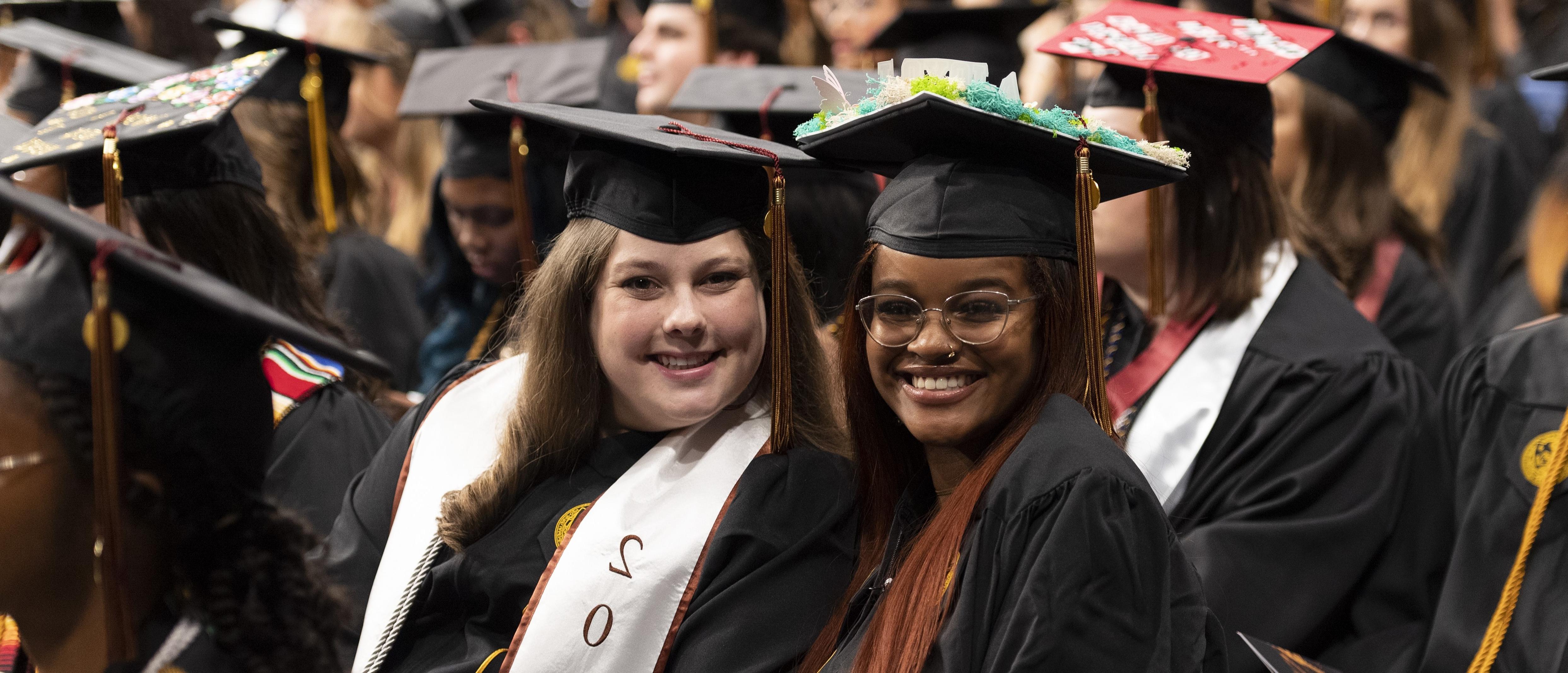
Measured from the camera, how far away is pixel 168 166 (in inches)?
117

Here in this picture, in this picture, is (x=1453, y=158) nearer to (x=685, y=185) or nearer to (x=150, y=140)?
(x=685, y=185)

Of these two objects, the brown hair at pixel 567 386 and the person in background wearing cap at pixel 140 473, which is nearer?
the person in background wearing cap at pixel 140 473

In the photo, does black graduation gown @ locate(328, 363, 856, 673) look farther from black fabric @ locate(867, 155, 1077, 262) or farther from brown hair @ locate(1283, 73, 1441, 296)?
brown hair @ locate(1283, 73, 1441, 296)

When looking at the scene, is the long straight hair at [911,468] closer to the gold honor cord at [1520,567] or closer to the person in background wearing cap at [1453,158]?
the gold honor cord at [1520,567]

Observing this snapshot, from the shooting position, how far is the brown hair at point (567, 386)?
2584 mm

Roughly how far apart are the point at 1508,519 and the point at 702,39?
12.5ft

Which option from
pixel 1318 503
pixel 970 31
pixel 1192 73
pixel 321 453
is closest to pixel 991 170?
pixel 1192 73

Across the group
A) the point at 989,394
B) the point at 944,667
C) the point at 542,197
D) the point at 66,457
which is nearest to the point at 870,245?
the point at 989,394

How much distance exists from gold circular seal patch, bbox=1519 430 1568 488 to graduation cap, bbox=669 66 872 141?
177 centimetres

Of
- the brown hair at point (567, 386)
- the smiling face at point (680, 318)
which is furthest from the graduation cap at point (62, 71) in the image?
the smiling face at point (680, 318)

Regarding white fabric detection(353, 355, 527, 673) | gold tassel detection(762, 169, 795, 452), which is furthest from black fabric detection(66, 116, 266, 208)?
gold tassel detection(762, 169, 795, 452)

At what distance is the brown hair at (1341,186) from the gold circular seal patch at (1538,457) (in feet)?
4.15

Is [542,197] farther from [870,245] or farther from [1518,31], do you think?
[1518,31]

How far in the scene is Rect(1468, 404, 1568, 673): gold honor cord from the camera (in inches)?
98.9
